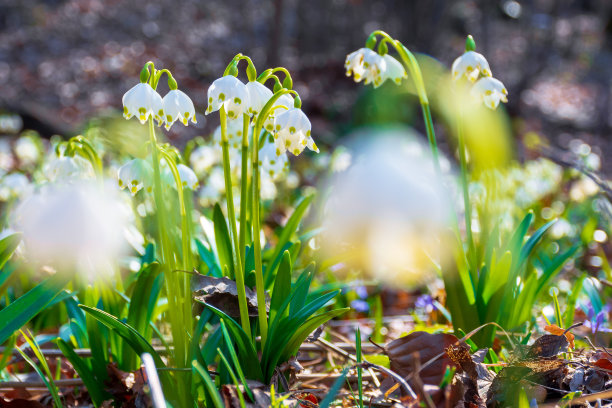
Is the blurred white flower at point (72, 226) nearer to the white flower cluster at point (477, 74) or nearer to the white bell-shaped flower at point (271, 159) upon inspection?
the white bell-shaped flower at point (271, 159)

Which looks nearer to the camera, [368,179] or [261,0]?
[368,179]

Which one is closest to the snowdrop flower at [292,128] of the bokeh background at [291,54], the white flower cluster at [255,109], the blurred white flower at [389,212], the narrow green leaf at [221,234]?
the white flower cluster at [255,109]

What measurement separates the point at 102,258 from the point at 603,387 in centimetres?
137

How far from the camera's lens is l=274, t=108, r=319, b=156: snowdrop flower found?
4.00ft

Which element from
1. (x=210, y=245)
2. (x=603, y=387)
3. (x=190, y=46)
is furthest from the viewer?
(x=190, y=46)

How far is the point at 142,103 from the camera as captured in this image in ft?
4.17

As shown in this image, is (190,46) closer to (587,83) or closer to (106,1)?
(106,1)

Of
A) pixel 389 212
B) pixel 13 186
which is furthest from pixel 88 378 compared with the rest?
pixel 13 186

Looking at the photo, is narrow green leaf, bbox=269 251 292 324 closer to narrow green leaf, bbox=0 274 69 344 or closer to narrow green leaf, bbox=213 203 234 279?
narrow green leaf, bbox=213 203 234 279

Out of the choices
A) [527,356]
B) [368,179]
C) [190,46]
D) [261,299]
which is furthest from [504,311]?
[190,46]

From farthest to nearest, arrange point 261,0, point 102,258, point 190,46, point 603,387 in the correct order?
point 261,0, point 190,46, point 102,258, point 603,387

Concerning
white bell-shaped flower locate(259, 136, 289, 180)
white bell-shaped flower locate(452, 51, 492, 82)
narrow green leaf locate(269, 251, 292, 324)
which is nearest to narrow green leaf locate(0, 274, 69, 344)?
narrow green leaf locate(269, 251, 292, 324)

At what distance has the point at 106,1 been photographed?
12.5 m

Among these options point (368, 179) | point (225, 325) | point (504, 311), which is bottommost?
point (504, 311)
